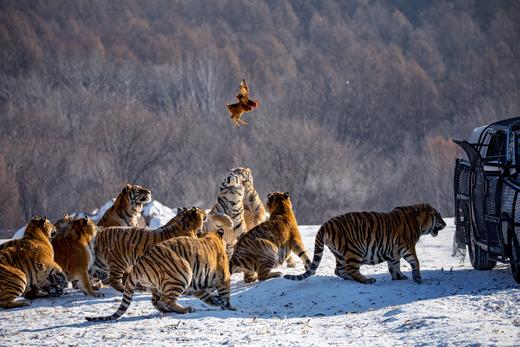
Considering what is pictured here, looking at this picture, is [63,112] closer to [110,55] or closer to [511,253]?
[110,55]

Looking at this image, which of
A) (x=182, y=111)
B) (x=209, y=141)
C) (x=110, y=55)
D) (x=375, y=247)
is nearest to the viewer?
(x=375, y=247)

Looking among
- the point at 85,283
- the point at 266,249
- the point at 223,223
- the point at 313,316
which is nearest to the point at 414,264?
the point at 313,316

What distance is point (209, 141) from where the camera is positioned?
74.2m

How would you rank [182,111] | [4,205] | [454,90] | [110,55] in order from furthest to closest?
[110,55], [454,90], [182,111], [4,205]

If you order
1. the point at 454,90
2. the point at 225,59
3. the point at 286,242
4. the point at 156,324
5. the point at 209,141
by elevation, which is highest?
the point at 225,59

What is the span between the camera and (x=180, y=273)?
34.5 feet

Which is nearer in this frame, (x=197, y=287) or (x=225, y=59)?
(x=197, y=287)

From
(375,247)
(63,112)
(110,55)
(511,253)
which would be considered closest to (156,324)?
(375,247)

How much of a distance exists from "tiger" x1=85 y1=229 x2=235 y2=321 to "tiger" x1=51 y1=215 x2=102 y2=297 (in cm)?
182

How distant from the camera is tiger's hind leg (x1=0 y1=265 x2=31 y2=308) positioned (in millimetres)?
11414

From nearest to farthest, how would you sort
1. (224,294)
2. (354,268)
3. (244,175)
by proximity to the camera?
(224,294) → (354,268) → (244,175)

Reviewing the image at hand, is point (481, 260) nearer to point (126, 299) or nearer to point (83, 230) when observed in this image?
point (126, 299)

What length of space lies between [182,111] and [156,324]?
72607 mm

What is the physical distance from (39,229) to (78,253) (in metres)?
0.56
